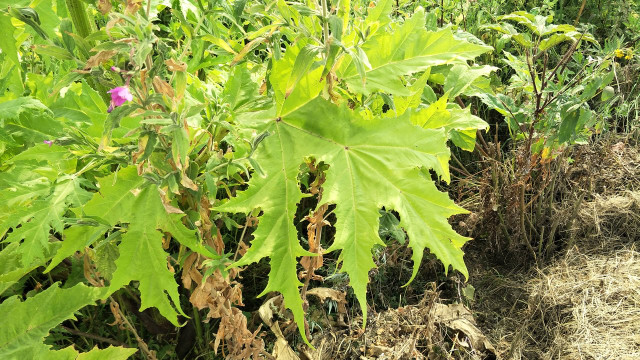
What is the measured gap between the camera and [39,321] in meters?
0.96

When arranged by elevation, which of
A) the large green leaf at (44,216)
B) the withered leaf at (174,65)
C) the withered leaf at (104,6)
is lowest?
the large green leaf at (44,216)

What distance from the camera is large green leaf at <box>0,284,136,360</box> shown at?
3.03ft

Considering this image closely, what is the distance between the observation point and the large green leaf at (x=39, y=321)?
923 millimetres

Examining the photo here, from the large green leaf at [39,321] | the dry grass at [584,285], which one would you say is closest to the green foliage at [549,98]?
the dry grass at [584,285]

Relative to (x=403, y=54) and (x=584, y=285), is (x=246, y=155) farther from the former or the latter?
(x=584, y=285)

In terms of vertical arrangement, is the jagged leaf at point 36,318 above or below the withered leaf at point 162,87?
below

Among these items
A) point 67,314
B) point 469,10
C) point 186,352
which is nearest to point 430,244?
point 67,314

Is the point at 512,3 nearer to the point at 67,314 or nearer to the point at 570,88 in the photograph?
the point at 570,88

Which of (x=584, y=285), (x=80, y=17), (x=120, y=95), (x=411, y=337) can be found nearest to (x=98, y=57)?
(x=120, y=95)

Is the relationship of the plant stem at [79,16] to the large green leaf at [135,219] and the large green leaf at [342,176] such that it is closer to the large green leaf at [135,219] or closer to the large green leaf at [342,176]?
the large green leaf at [135,219]

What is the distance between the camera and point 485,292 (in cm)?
205

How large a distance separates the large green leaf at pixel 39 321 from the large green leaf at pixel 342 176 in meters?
0.35

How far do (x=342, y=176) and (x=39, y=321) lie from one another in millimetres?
617

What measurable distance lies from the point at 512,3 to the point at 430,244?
8.83 ft
